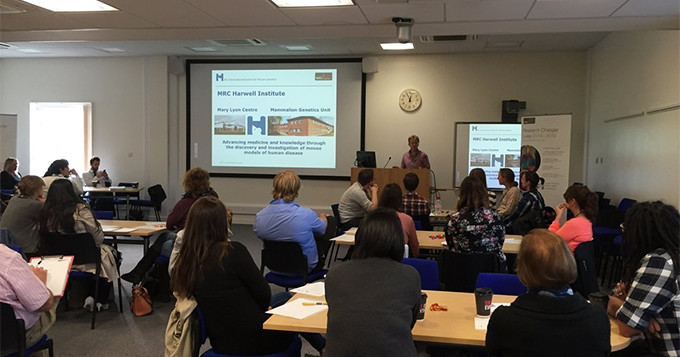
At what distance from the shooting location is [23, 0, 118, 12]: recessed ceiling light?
17.5 ft

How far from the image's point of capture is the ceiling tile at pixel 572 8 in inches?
193

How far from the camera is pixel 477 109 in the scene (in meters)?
9.84

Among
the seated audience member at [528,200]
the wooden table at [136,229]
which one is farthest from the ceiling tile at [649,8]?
the wooden table at [136,229]

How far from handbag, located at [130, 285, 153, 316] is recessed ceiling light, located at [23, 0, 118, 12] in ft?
9.62

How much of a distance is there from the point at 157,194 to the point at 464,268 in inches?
315

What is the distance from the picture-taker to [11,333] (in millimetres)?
2596

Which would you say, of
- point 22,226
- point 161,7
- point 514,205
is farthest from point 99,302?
point 514,205

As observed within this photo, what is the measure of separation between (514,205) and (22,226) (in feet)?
16.8

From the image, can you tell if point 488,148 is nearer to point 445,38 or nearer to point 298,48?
point 445,38

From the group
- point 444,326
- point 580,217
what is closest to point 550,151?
point 580,217

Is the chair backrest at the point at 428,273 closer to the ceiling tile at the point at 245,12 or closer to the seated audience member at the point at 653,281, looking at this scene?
the seated audience member at the point at 653,281

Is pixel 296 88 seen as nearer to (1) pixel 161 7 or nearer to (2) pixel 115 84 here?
(2) pixel 115 84

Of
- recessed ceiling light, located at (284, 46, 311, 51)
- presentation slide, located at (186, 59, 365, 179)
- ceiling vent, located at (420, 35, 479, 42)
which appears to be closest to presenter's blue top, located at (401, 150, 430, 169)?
presentation slide, located at (186, 59, 365, 179)

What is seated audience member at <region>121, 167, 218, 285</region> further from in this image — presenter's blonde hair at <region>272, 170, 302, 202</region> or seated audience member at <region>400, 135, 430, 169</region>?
seated audience member at <region>400, 135, 430, 169</region>
